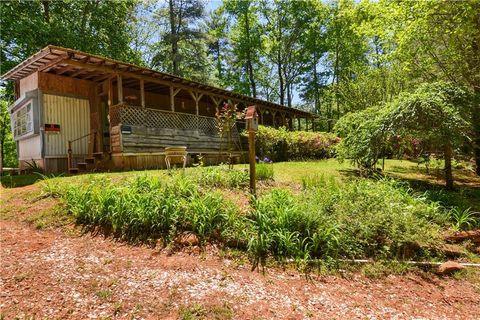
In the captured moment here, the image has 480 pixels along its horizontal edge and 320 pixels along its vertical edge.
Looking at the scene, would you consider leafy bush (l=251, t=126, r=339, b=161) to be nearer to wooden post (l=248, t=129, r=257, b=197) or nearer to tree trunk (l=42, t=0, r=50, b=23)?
wooden post (l=248, t=129, r=257, b=197)

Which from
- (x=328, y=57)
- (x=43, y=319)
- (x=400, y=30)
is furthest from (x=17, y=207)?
(x=328, y=57)

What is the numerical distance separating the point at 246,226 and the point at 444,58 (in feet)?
37.2

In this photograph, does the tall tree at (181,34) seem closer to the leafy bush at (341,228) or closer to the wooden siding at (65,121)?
the wooden siding at (65,121)

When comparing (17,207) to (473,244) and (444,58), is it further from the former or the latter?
(444,58)

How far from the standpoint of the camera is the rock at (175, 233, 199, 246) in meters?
4.71

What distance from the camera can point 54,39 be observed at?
16922 mm

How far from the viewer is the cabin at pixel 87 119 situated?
11359 mm

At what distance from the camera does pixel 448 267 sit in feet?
15.0

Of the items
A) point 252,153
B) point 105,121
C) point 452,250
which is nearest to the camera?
point 452,250

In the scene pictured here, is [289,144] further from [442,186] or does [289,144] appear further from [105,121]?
[105,121]

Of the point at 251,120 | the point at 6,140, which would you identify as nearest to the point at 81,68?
the point at 251,120

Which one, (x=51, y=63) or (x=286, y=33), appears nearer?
(x=51, y=63)

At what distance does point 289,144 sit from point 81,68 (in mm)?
10400

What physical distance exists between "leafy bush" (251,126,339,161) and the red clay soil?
11.4 meters
